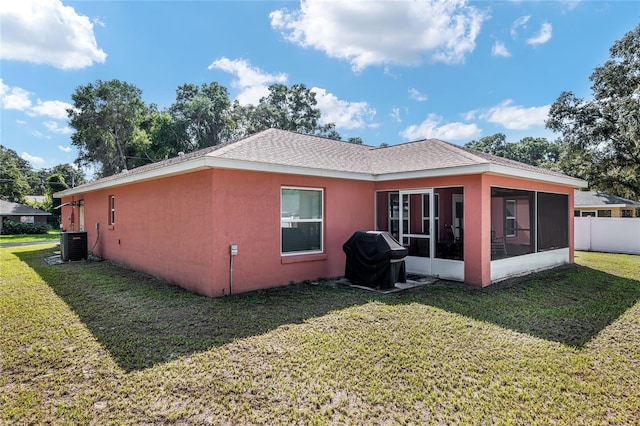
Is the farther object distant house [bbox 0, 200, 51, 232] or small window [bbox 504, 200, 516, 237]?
distant house [bbox 0, 200, 51, 232]

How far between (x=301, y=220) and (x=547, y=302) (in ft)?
18.0

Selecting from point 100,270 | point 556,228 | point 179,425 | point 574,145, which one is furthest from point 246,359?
point 574,145

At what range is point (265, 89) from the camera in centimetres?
4347

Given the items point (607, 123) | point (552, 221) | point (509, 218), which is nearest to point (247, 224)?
point (552, 221)

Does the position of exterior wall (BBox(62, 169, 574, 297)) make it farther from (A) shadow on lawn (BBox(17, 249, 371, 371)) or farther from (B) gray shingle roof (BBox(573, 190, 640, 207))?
(B) gray shingle roof (BBox(573, 190, 640, 207))

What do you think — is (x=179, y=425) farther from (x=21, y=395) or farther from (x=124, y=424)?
(x=21, y=395)

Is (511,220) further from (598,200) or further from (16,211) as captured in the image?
(16,211)

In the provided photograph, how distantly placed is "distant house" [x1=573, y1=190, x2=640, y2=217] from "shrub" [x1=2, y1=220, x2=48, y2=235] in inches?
1753

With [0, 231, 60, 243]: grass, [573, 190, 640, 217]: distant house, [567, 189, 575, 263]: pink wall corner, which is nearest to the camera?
[567, 189, 575, 263]: pink wall corner

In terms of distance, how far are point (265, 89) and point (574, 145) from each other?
3439 centimetres

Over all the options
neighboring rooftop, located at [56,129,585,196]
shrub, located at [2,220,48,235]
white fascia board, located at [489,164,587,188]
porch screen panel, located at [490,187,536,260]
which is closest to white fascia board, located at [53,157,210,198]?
neighboring rooftop, located at [56,129,585,196]

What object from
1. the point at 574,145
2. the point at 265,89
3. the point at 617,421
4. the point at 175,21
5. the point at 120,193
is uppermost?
the point at 265,89

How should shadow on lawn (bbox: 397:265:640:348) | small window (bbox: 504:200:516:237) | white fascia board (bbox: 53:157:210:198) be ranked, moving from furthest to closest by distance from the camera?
small window (bbox: 504:200:516:237)
white fascia board (bbox: 53:157:210:198)
shadow on lawn (bbox: 397:265:640:348)

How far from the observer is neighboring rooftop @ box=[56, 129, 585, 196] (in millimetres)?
7136
